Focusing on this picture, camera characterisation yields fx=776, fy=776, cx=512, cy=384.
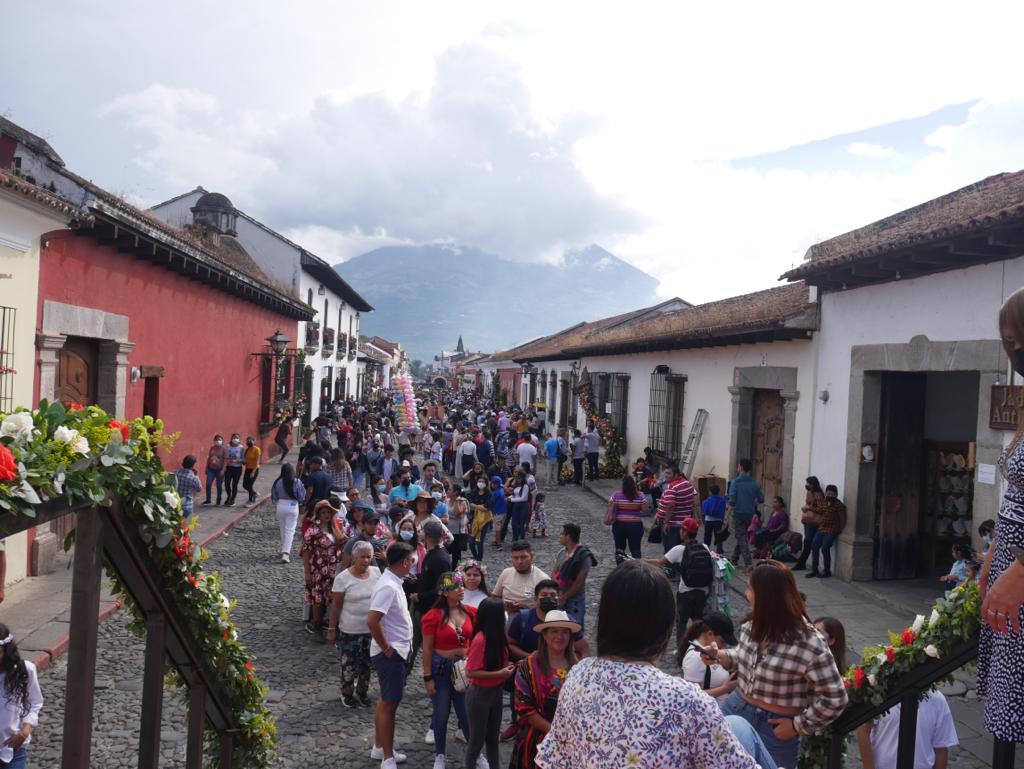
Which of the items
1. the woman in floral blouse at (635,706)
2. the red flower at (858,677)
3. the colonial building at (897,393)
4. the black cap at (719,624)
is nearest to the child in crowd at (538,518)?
the colonial building at (897,393)

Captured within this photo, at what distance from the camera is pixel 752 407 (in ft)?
43.6

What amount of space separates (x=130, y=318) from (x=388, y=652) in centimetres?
797

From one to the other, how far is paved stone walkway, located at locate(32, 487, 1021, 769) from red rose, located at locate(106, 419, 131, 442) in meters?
3.25

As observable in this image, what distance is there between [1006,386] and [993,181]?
13.7 ft

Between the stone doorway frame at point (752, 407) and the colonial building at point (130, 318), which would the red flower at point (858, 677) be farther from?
the stone doorway frame at point (752, 407)

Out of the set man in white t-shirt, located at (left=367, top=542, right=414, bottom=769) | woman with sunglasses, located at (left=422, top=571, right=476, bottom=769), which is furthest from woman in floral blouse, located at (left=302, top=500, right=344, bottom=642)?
woman with sunglasses, located at (left=422, top=571, right=476, bottom=769)

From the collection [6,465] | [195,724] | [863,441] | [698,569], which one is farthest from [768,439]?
[6,465]

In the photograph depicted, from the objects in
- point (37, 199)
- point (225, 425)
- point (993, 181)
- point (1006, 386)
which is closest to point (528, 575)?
point (1006, 386)

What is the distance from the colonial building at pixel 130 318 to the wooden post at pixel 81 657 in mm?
6394

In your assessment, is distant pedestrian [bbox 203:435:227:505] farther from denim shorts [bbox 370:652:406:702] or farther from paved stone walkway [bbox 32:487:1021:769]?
denim shorts [bbox 370:652:406:702]

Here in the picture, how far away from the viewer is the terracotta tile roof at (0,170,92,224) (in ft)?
23.3

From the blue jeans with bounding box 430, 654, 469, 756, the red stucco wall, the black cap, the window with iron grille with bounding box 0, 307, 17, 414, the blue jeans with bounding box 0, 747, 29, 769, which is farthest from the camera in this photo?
the red stucco wall

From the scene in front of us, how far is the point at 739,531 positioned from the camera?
10570mm

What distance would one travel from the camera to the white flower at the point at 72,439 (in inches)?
85.9
